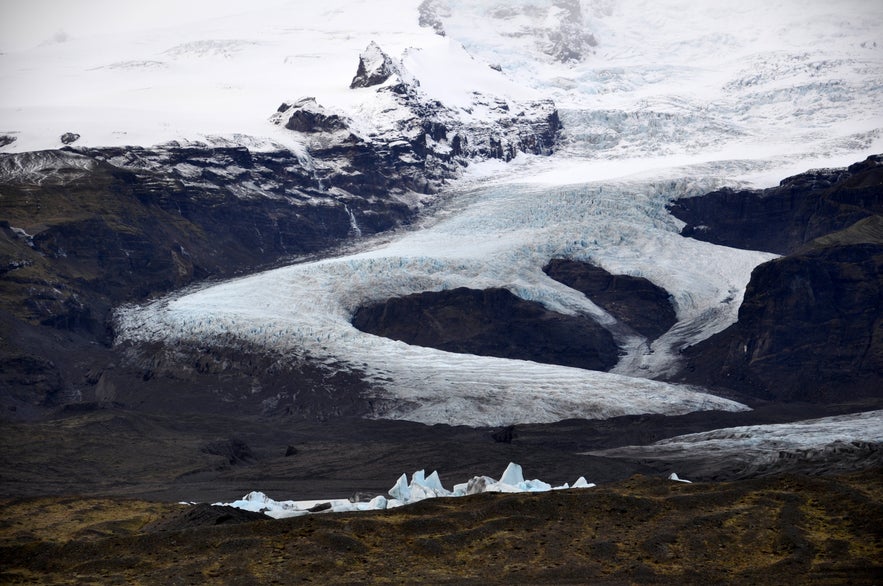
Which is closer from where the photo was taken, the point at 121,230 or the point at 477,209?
the point at 121,230

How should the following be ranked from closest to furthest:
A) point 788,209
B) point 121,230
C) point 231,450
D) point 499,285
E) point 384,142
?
point 231,450
point 499,285
point 121,230
point 788,209
point 384,142

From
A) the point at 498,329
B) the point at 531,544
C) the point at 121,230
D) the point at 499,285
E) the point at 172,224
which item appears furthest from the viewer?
the point at 172,224

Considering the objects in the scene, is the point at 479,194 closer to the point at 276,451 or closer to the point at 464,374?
the point at 464,374

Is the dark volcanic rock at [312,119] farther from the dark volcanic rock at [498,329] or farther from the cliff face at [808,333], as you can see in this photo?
the cliff face at [808,333]

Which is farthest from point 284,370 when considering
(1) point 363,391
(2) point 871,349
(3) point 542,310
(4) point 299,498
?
(2) point 871,349

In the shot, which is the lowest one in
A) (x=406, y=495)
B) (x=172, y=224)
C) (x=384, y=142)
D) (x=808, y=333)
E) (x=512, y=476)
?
(x=808, y=333)

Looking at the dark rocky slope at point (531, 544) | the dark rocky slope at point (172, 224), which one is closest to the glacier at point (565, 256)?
the dark rocky slope at point (172, 224)

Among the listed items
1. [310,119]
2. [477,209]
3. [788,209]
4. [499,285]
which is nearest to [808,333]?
[499,285]

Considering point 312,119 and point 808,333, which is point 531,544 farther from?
point 312,119
